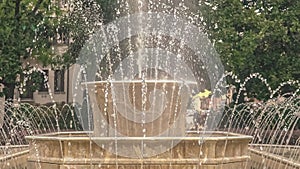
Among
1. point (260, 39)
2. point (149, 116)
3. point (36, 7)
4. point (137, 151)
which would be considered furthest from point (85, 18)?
point (137, 151)

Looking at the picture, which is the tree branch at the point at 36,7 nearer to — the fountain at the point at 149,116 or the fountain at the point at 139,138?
the fountain at the point at 149,116

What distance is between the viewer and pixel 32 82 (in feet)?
92.7

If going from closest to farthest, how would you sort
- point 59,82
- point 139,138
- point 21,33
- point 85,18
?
point 139,138 < point 21,33 < point 85,18 < point 59,82

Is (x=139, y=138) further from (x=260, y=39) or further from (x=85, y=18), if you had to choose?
(x=85, y=18)

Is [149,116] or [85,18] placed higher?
[85,18]

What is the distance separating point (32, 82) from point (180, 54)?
7554 millimetres

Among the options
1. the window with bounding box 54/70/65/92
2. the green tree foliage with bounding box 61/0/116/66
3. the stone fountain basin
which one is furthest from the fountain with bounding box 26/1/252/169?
the window with bounding box 54/70/65/92

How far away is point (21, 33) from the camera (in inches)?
1002

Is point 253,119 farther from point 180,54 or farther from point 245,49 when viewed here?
point 180,54

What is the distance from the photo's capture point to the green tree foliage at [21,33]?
24.7 metres

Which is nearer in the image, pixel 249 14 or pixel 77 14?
pixel 249 14

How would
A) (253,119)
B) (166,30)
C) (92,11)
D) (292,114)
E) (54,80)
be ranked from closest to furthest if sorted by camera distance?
(292,114) → (253,119) → (166,30) → (92,11) → (54,80)

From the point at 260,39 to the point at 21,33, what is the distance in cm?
958

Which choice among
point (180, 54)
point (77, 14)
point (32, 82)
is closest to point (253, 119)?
point (180, 54)
